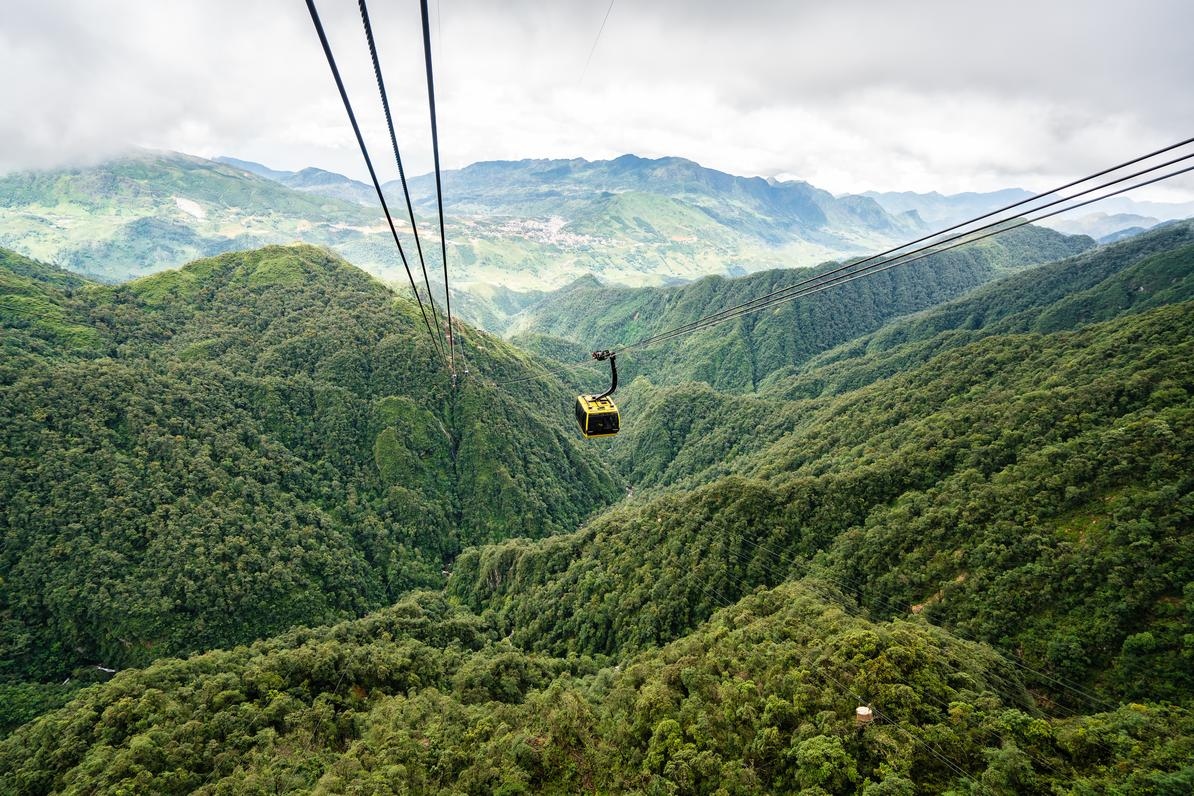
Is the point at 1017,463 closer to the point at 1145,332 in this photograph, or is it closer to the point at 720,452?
the point at 1145,332

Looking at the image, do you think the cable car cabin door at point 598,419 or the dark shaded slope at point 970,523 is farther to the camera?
the dark shaded slope at point 970,523

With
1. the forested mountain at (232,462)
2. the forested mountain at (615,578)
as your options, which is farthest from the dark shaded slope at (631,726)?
the forested mountain at (232,462)

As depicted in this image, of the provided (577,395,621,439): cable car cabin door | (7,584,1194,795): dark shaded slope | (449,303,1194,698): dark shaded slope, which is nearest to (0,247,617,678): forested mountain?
(449,303,1194,698): dark shaded slope

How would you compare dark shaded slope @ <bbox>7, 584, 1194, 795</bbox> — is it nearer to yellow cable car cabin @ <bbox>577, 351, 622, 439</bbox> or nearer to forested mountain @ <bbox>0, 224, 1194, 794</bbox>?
forested mountain @ <bbox>0, 224, 1194, 794</bbox>

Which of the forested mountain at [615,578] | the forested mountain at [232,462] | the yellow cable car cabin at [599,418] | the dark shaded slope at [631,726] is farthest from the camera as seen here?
the forested mountain at [232,462]

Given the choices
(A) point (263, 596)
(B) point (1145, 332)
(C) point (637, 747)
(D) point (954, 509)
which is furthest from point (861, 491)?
(A) point (263, 596)

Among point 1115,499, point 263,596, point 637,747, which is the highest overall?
point 1115,499

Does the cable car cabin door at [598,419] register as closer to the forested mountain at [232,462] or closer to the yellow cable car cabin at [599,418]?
the yellow cable car cabin at [599,418]
